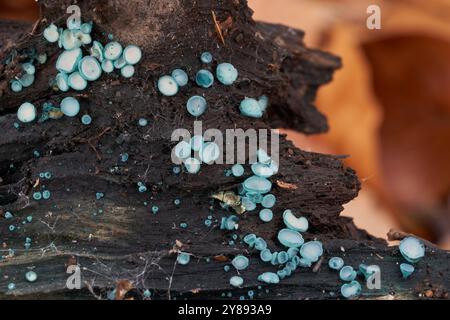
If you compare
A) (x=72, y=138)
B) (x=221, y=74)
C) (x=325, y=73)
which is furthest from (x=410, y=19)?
(x=72, y=138)

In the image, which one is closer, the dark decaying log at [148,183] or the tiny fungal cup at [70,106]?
the dark decaying log at [148,183]

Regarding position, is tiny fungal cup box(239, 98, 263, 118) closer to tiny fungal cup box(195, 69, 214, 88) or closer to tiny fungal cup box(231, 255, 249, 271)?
tiny fungal cup box(195, 69, 214, 88)

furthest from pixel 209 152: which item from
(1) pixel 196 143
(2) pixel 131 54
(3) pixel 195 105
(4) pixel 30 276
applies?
(4) pixel 30 276

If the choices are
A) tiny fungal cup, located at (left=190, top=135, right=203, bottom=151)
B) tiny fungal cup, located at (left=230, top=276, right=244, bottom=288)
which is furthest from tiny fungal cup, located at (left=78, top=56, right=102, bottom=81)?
tiny fungal cup, located at (left=230, top=276, right=244, bottom=288)

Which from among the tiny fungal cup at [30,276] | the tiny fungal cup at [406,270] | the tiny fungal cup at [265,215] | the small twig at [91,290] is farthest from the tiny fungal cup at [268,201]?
the tiny fungal cup at [30,276]

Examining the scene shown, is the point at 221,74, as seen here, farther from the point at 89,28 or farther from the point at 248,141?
the point at 89,28

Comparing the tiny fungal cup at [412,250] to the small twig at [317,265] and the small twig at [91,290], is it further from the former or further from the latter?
the small twig at [91,290]
